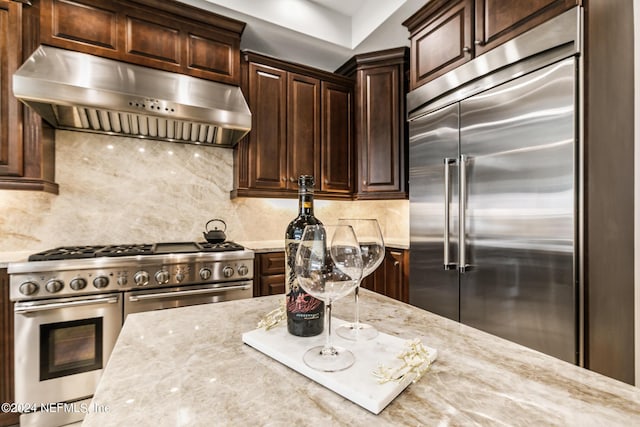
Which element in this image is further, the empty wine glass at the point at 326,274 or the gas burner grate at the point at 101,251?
the gas burner grate at the point at 101,251

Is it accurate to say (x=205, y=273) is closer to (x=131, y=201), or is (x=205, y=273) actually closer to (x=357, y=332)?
(x=131, y=201)

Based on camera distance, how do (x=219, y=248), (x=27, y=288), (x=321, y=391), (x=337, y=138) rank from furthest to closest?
1. (x=337, y=138)
2. (x=219, y=248)
3. (x=27, y=288)
4. (x=321, y=391)

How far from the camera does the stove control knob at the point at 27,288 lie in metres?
1.64

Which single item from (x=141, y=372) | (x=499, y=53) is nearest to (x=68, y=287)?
(x=141, y=372)

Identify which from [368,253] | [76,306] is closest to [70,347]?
[76,306]

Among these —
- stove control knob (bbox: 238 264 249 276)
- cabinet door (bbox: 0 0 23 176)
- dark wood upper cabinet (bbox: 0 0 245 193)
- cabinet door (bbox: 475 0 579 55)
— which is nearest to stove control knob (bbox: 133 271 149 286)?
stove control knob (bbox: 238 264 249 276)

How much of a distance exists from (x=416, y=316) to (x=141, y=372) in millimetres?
689

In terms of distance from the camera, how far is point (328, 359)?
59 cm

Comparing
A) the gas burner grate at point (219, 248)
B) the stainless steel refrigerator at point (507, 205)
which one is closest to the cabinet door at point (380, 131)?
the stainless steel refrigerator at point (507, 205)

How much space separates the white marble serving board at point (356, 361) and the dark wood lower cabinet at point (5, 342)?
Answer: 5.71ft

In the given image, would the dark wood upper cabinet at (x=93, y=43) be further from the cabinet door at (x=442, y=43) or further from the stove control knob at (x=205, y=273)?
the cabinet door at (x=442, y=43)

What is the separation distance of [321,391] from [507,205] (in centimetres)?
155

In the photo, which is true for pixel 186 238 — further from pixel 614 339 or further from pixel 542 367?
pixel 614 339

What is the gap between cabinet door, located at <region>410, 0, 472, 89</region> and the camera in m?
1.98
